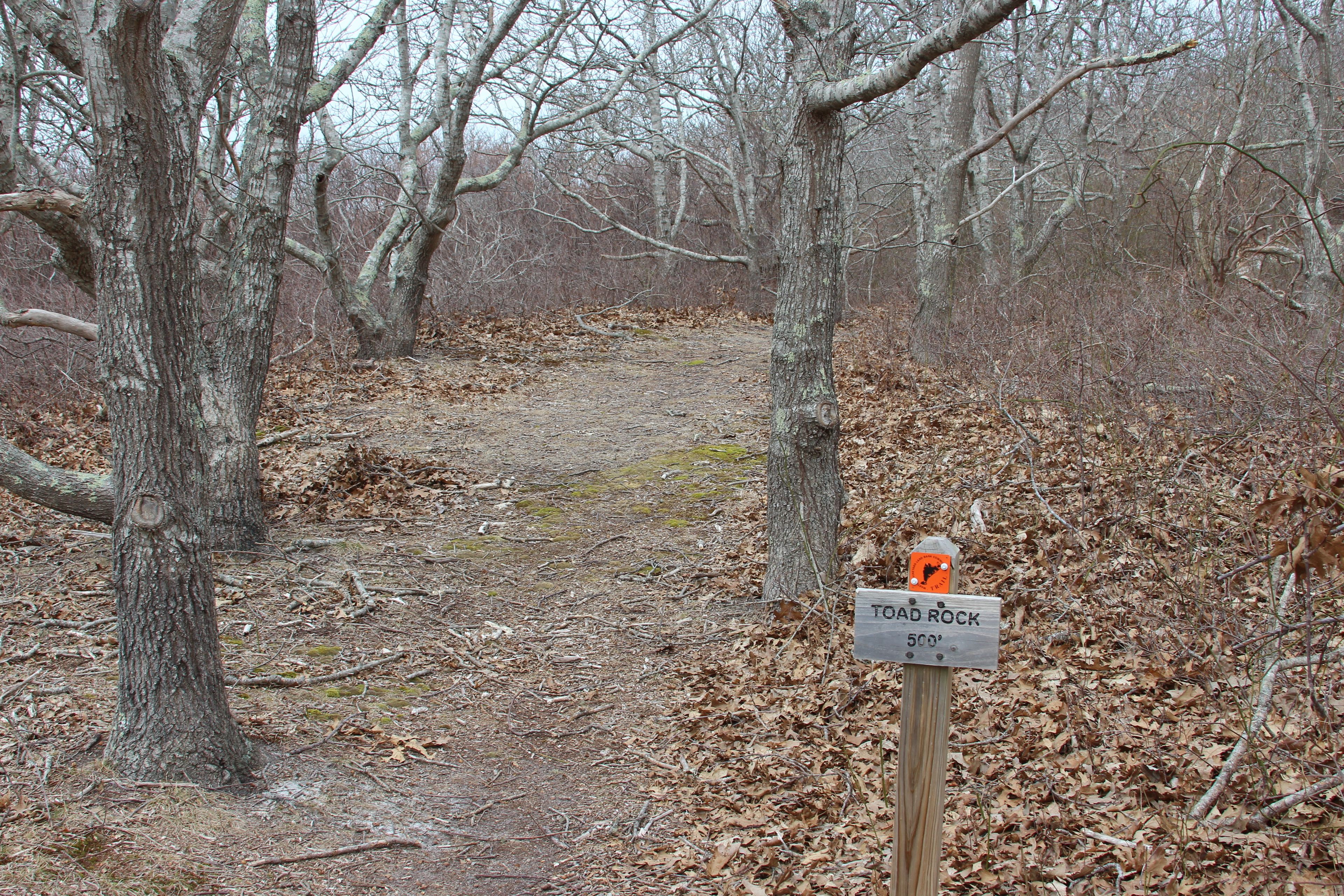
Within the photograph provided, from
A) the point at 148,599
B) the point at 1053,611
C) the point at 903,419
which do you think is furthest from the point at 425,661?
the point at 903,419

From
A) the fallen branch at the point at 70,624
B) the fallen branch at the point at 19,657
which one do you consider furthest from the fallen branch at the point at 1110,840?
the fallen branch at the point at 70,624

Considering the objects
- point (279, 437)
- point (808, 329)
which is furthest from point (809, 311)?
point (279, 437)

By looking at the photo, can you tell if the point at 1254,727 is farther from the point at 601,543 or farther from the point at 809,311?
the point at 601,543

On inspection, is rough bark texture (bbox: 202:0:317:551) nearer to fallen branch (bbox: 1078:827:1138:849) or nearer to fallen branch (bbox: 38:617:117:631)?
fallen branch (bbox: 38:617:117:631)

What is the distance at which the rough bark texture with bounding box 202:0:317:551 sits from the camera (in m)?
6.61

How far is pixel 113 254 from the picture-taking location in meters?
3.64

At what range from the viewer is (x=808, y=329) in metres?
5.65

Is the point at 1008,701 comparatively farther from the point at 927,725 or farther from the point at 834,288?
the point at 834,288

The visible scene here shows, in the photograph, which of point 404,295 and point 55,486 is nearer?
point 55,486

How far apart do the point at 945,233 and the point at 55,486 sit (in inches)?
389

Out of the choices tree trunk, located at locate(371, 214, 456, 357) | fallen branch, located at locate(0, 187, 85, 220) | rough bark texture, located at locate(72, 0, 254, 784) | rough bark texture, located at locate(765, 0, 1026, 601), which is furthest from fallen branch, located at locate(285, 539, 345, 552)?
tree trunk, located at locate(371, 214, 456, 357)

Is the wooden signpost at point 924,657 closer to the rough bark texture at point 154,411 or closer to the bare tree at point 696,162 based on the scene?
the rough bark texture at point 154,411

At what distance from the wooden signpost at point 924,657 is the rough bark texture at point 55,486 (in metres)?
5.59

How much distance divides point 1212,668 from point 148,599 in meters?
4.63
